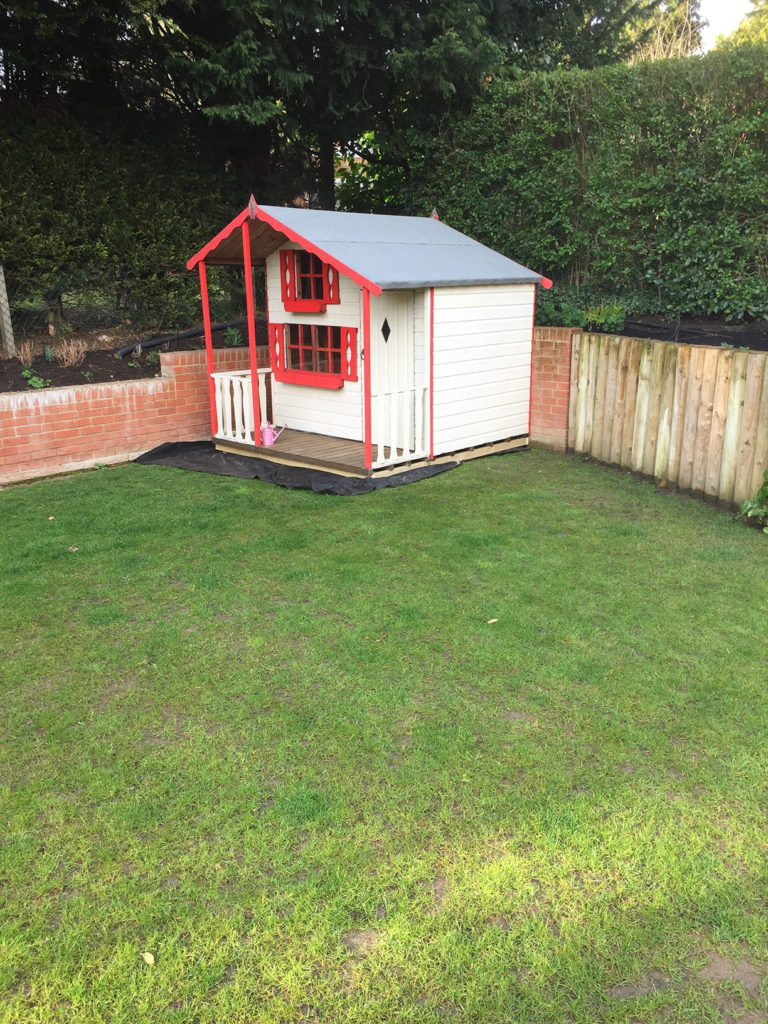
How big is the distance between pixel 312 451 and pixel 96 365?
126 inches

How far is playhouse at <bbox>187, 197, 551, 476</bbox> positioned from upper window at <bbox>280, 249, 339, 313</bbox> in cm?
1

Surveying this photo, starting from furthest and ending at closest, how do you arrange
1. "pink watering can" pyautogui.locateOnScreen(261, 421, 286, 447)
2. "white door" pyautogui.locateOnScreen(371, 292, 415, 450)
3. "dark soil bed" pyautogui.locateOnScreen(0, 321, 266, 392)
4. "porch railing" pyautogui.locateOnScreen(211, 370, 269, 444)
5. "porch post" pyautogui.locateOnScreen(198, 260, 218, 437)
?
"porch post" pyautogui.locateOnScreen(198, 260, 218, 437)
"porch railing" pyautogui.locateOnScreen(211, 370, 269, 444)
"pink watering can" pyautogui.locateOnScreen(261, 421, 286, 447)
"dark soil bed" pyautogui.locateOnScreen(0, 321, 266, 392)
"white door" pyautogui.locateOnScreen(371, 292, 415, 450)

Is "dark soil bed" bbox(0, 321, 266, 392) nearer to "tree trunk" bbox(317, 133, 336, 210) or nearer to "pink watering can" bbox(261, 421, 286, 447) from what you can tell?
"pink watering can" bbox(261, 421, 286, 447)

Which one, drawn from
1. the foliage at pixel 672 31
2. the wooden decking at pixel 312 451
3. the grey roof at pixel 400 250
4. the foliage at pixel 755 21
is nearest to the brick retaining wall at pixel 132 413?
the wooden decking at pixel 312 451

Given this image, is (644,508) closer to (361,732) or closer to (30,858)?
(361,732)

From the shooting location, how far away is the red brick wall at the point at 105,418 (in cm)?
836

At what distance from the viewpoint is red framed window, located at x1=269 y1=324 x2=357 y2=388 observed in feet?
28.8

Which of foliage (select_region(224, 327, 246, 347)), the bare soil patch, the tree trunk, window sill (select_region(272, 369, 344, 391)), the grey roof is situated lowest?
the bare soil patch

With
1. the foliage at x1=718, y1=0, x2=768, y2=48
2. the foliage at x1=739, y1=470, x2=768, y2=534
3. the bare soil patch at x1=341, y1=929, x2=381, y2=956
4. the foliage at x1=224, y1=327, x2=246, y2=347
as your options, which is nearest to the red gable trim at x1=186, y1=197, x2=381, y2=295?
the foliage at x1=224, y1=327, x2=246, y2=347

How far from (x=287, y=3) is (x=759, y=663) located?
959 centimetres

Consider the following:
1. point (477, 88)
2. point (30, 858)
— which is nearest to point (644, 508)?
point (30, 858)

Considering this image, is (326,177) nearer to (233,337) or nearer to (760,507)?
(233,337)

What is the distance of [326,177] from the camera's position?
13523 mm

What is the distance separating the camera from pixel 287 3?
961cm
